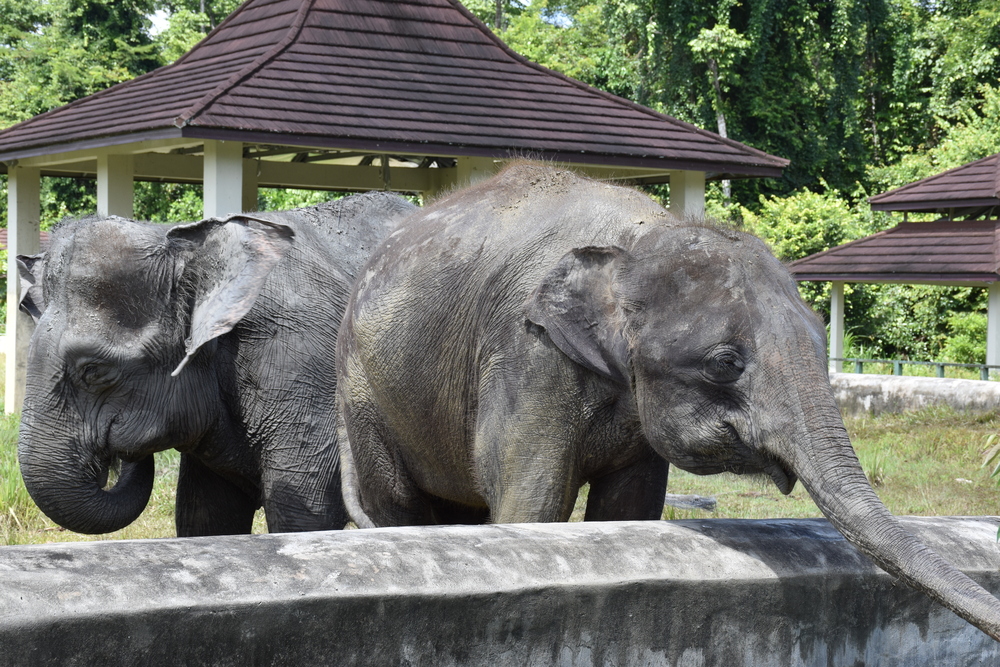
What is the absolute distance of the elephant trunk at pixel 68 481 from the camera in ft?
17.1

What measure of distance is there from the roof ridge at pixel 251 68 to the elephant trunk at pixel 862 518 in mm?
9320

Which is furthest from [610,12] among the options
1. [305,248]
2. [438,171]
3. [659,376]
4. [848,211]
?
[659,376]

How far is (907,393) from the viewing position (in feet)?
48.4

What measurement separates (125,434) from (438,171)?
1103 centimetres

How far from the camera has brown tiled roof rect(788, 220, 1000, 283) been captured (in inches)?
806

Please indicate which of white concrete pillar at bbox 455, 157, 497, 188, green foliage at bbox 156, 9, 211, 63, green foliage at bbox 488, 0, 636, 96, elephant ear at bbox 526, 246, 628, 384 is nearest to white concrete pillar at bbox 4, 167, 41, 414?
white concrete pillar at bbox 455, 157, 497, 188

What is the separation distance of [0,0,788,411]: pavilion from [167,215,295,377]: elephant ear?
6.57 metres

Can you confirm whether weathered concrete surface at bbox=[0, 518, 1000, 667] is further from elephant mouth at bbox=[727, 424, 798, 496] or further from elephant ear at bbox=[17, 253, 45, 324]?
elephant ear at bbox=[17, 253, 45, 324]

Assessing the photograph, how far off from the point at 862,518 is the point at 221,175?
33.7 feet

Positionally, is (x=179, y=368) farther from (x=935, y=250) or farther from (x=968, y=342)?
(x=968, y=342)

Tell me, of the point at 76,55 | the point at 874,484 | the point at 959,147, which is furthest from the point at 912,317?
the point at 76,55

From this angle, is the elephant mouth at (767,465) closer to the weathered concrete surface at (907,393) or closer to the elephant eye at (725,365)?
the elephant eye at (725,365)

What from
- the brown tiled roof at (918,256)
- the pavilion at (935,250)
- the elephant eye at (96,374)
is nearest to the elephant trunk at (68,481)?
the elephant eye at (96,374)

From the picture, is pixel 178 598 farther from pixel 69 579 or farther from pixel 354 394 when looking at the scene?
pixel 354 394
